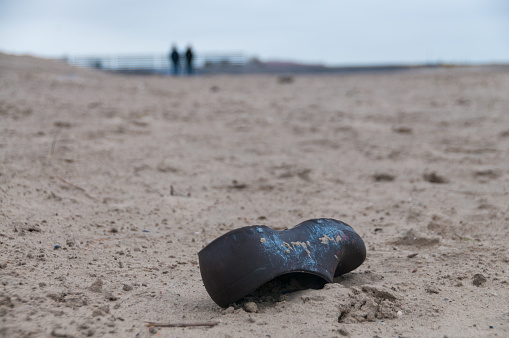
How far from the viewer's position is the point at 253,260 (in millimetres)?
1944

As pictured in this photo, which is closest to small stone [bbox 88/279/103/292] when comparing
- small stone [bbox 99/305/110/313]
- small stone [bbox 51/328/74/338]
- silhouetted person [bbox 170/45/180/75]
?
small stone [bbox 99/305/110/313]

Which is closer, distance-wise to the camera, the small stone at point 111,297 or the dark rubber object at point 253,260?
the dark rubber object at point 253,260

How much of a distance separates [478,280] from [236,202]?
6.69 feet

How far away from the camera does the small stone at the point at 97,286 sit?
216 centimetres

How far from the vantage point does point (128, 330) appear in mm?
1820

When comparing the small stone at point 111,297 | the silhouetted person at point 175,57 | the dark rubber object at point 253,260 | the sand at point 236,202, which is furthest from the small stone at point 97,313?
the silhouetted person at point 175,57

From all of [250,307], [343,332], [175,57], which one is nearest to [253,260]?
→ [250,307]

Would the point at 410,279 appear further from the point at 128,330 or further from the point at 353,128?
the point at 353,128

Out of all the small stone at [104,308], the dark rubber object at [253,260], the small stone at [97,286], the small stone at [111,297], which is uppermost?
the dark rubber object at [253,260]

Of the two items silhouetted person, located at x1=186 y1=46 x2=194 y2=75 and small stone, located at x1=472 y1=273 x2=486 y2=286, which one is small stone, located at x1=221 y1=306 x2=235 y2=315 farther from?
silhouetted person, located at x1=186 y1=46 x2=194 y2=75

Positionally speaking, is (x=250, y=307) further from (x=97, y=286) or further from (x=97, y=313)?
(x=97, y=286)

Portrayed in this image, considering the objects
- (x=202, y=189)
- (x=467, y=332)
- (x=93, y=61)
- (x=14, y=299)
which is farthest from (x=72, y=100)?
(x=93, y=61)

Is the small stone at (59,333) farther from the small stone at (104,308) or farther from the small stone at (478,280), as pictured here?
the small stone at (478,280)

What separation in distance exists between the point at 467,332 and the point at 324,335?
0.59m
